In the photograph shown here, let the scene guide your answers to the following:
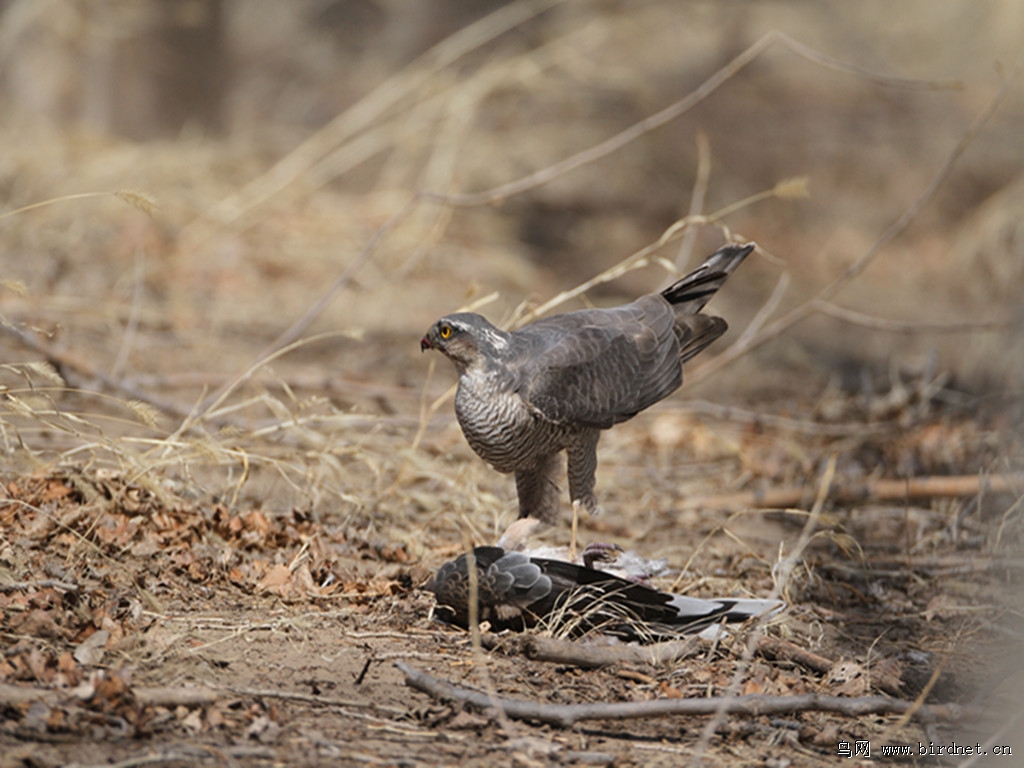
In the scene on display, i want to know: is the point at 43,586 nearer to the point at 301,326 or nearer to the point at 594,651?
the point at 594,651

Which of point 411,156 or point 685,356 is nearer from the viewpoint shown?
point 685,356

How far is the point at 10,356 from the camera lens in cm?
539

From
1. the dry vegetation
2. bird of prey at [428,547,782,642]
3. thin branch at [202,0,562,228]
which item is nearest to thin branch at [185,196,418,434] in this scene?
the dry vegetation

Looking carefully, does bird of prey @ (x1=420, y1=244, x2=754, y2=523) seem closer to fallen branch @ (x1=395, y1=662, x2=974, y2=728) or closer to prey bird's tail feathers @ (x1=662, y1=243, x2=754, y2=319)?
prey bird's tail feathers @ (x1=662, y1=243, x2=754, y2=319)

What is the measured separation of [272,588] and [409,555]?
0.66 meters

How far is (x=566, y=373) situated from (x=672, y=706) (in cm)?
124

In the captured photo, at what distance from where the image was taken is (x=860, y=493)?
17.0 ft

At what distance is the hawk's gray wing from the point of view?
11.2 ft

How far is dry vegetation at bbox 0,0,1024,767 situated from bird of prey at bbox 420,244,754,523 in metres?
0.35

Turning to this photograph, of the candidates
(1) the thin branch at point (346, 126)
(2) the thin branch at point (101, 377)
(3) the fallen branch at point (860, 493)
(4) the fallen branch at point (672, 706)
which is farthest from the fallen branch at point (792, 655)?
(1) the thin branch at point (346, 126)

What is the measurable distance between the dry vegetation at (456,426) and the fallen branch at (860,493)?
0.07ft

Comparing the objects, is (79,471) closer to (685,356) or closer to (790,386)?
(685,356)

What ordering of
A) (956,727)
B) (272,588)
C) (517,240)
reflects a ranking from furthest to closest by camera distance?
1. (517,240)
2. (272,588)
3. (956,727)

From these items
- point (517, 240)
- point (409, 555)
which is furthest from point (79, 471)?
point (517, 240)
